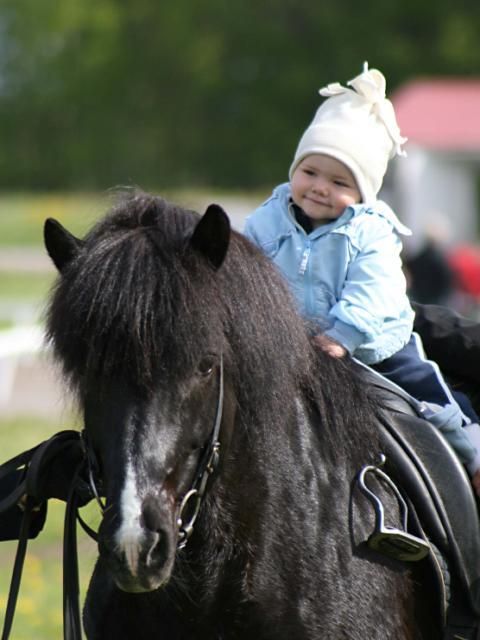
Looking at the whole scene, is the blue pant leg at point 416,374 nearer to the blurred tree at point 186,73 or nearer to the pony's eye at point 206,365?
the pony's eye at point 206,365

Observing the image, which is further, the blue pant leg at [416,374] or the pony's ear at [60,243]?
the blue pant leg at [416,374]

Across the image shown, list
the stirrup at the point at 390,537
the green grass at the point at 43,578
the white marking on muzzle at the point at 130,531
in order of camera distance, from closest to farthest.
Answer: the white marking on muzzle at the point at 130,531 → the stirrup at the point at 390,537 → the green grass at the point at 43,578

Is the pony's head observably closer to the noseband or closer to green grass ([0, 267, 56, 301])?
the noseband

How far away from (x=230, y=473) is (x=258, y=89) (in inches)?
2101

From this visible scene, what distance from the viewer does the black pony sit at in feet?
12.1

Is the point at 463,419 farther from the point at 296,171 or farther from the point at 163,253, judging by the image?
the point at 163,253

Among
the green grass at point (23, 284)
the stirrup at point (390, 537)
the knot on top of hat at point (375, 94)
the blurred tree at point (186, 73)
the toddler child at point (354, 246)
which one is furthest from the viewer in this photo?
the blurred tree at point (186, 73)

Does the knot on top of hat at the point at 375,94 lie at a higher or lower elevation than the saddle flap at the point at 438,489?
higher

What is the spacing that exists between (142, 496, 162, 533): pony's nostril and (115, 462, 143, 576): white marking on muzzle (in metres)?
0.02

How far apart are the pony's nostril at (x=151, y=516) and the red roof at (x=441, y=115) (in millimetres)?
32635

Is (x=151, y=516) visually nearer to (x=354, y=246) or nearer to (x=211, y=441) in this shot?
(x=211, y=441)

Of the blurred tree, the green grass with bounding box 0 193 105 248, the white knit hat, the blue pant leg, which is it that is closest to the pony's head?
the white knit hat

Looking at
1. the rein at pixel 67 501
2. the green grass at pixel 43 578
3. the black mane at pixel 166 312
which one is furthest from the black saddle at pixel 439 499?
the green grass at pixel 43 578

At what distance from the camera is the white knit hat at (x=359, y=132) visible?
15.4 ft
